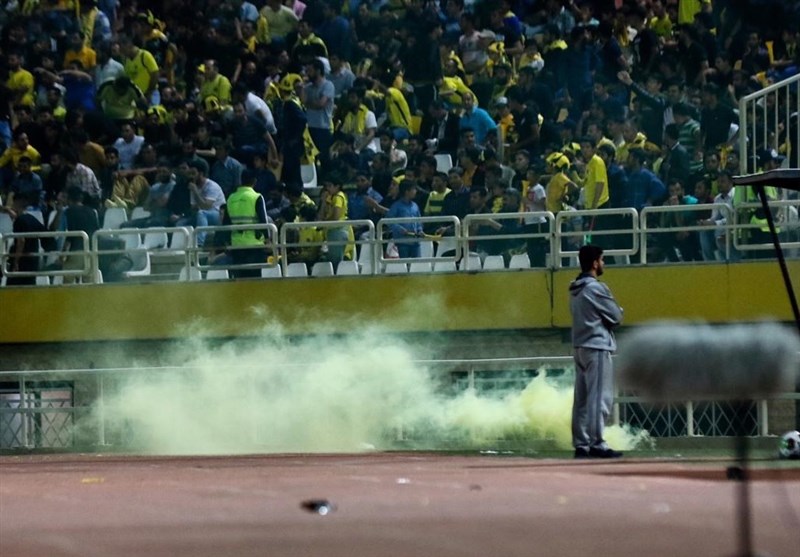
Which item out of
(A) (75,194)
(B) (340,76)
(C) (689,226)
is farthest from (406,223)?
(A) (75,194)

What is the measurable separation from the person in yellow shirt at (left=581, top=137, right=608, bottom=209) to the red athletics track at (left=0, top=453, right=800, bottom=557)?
6.43 meters

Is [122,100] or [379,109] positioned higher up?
[122,100]

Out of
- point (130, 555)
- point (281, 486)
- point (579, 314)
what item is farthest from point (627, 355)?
point (579, 314)

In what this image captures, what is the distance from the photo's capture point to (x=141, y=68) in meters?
24.8

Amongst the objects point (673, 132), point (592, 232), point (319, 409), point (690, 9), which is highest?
point (690, 9)

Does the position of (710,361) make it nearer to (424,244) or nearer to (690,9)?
(424,244)

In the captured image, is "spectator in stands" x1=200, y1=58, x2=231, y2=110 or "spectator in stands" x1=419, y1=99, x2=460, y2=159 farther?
"spectator in stands" x1=200, y1=58, x2=231, y2=110

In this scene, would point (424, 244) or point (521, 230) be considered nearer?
point (521, 230)

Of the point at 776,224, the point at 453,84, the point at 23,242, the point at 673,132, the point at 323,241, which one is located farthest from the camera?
the point at 453,84

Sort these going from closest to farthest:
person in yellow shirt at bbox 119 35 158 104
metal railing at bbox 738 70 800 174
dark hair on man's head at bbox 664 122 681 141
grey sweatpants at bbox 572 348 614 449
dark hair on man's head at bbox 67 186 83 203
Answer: grey sweatpants at bbox 572 348 614 449
metal railing at bbox 738 70 800 174
dark hair on man's head at bbox 664 122 681 141
dark hair on man's head at bbox 67 186 83 203
person in yellow shirt at bbox 119 35 158 104

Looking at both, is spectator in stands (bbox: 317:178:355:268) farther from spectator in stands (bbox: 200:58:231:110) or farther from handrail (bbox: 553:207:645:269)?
spectator in stands (bbox: 200:58:231:110)

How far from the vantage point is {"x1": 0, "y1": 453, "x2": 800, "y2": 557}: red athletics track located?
8.14 m

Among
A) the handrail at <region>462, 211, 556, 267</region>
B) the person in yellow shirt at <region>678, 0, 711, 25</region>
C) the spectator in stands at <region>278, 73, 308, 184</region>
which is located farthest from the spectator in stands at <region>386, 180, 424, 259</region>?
the person in yellow shirt at <region>678, 0, 711, 25</region>

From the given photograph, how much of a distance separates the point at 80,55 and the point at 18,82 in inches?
38.1
